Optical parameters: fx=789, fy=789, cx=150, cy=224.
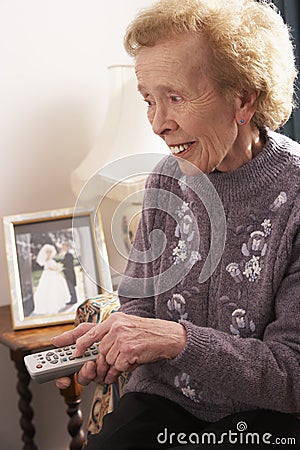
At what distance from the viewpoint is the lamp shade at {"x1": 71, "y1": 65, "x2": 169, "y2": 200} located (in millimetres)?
2270

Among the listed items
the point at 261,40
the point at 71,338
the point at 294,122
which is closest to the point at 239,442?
the point at 71,338

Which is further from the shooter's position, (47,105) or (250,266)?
(47,105)

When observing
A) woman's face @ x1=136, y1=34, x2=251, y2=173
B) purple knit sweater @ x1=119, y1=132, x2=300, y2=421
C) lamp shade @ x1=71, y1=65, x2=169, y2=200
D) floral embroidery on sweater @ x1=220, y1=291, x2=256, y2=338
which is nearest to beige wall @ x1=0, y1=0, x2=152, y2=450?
lamp shade @ x1=71, y1=65, x2=169, y2=200

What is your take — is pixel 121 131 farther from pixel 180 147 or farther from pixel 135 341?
pixel 135 341

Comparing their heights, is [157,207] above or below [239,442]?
above

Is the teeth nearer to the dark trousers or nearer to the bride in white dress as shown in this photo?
the dark trousers

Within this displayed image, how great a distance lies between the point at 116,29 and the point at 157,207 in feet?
3.57

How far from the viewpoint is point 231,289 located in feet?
5.01

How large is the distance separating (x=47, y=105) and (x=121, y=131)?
0.30m

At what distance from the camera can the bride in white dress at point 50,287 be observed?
88.7 inches

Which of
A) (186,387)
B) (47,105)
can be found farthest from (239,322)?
(47,105)

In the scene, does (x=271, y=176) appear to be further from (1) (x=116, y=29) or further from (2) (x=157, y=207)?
(1) (x=116, y=29)

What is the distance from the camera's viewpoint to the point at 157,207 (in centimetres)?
166

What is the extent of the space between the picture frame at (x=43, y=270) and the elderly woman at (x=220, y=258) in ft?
2.17
